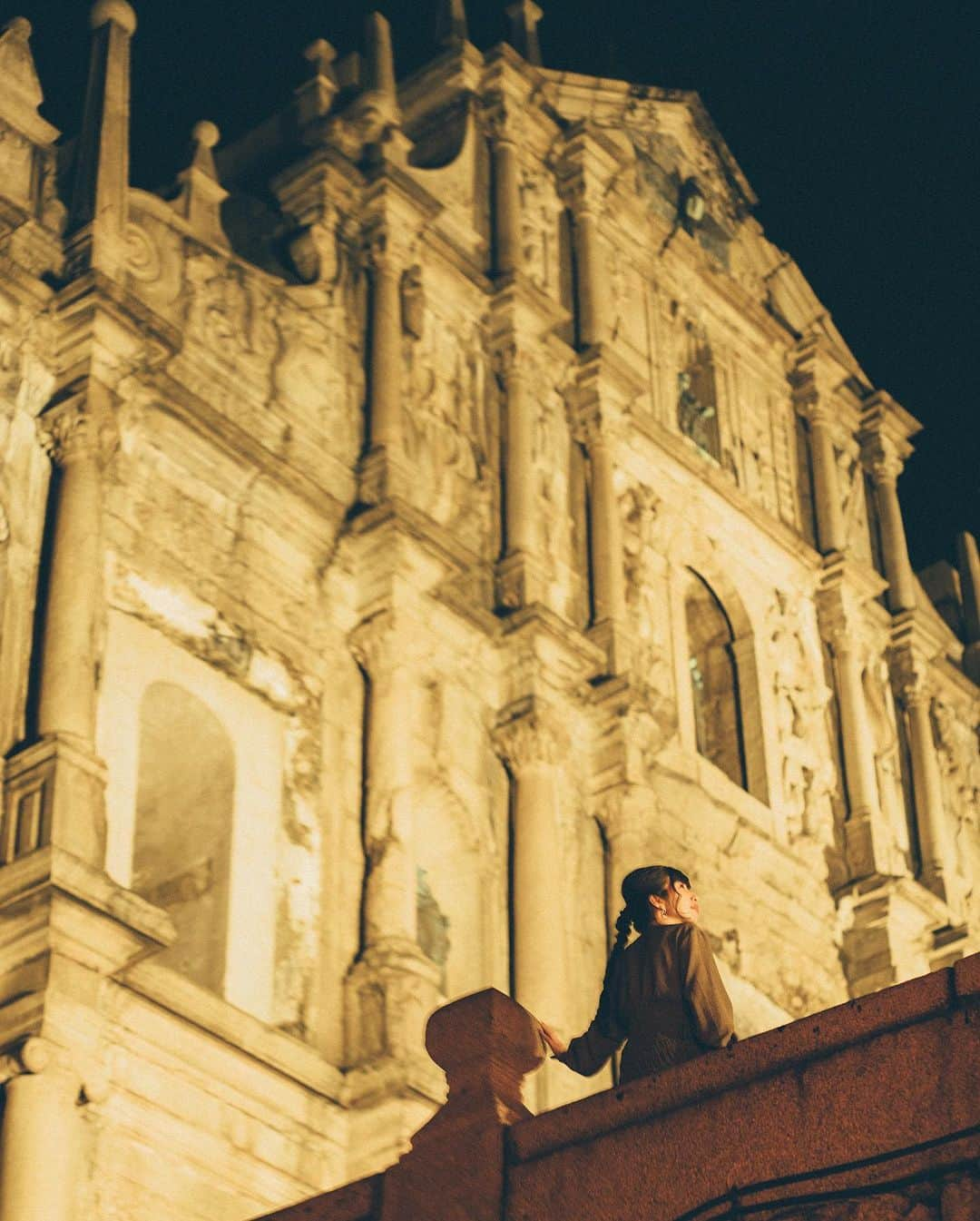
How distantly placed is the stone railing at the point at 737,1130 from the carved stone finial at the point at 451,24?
15096 millimetres

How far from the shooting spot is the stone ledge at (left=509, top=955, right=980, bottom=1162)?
8.50m

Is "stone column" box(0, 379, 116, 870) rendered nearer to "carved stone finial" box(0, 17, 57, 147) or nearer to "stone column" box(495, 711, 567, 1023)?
"carved stone finial" box(0, 17, 57, 147)

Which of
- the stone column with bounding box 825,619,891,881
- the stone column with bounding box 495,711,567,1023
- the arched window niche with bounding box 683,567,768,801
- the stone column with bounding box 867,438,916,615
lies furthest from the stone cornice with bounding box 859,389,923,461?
the stone column with bounding box 495,711,567,1023

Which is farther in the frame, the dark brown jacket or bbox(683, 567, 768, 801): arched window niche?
bbox(683, 567, 768, 801): arched window niche

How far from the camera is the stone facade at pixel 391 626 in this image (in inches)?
621

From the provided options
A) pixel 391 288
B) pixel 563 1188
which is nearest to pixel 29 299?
A: pixel 391 288

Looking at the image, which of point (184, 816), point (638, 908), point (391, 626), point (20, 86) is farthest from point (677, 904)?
point (20, 86)

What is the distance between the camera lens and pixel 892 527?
26.3 m

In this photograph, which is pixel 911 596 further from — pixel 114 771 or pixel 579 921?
pixel 114 771

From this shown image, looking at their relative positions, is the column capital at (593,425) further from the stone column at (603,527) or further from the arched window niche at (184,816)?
the arched window niche at (184,816)

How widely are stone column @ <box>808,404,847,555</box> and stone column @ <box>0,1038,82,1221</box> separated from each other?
1199 cm

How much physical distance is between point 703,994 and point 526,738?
Answer: 31.8ft

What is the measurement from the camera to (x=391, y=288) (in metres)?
20.5

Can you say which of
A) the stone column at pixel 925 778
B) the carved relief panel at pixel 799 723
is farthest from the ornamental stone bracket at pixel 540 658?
the stone column at pixel 925 778
